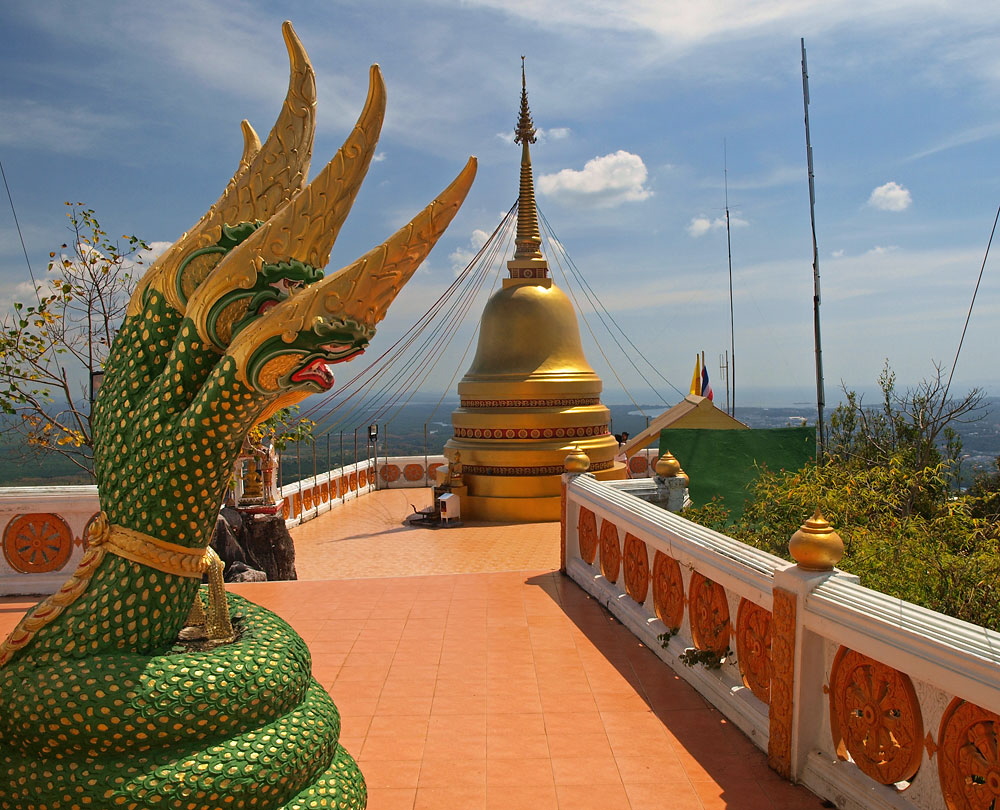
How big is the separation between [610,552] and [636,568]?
956 millimetres

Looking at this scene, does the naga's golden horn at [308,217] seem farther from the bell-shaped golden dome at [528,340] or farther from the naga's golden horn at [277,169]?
the bell-shaped golden dome at [528,340]

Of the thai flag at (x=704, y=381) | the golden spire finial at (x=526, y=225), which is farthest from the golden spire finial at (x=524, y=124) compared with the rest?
the thai flag at (x=704, y=381)

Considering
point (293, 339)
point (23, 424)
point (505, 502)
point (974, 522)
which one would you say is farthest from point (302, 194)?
point (505, 502)

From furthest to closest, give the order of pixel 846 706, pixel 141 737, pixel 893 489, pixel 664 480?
pixel 664 480 → pixel 893 489 → pixel 846 706 → pixel 141 737

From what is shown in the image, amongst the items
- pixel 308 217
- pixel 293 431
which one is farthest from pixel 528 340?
pixel 308 217

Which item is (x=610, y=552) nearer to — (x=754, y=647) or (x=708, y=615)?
(x=708, y=615)

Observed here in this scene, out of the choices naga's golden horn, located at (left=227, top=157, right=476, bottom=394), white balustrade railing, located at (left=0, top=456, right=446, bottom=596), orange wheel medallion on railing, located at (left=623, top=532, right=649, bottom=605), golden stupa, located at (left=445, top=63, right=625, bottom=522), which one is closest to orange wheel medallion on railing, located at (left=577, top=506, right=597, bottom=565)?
orange wheel medallion on railing, located at (left=623, top=532, right=649, bottom=605)

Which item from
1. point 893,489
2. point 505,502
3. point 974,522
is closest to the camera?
point 974,522

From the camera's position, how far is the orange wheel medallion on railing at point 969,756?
3355 millimetres

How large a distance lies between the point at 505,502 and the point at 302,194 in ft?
50.0

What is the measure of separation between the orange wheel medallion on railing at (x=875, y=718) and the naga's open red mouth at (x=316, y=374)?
3.25 meters

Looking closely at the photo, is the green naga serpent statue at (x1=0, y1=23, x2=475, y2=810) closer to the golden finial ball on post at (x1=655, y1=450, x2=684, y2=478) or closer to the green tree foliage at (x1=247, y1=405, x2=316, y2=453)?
the golden finial ball on post at (x1=655, y1=450, x2=684, y2=478)

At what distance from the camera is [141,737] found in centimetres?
312

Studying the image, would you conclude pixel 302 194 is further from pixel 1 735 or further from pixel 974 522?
pixel 974 522
